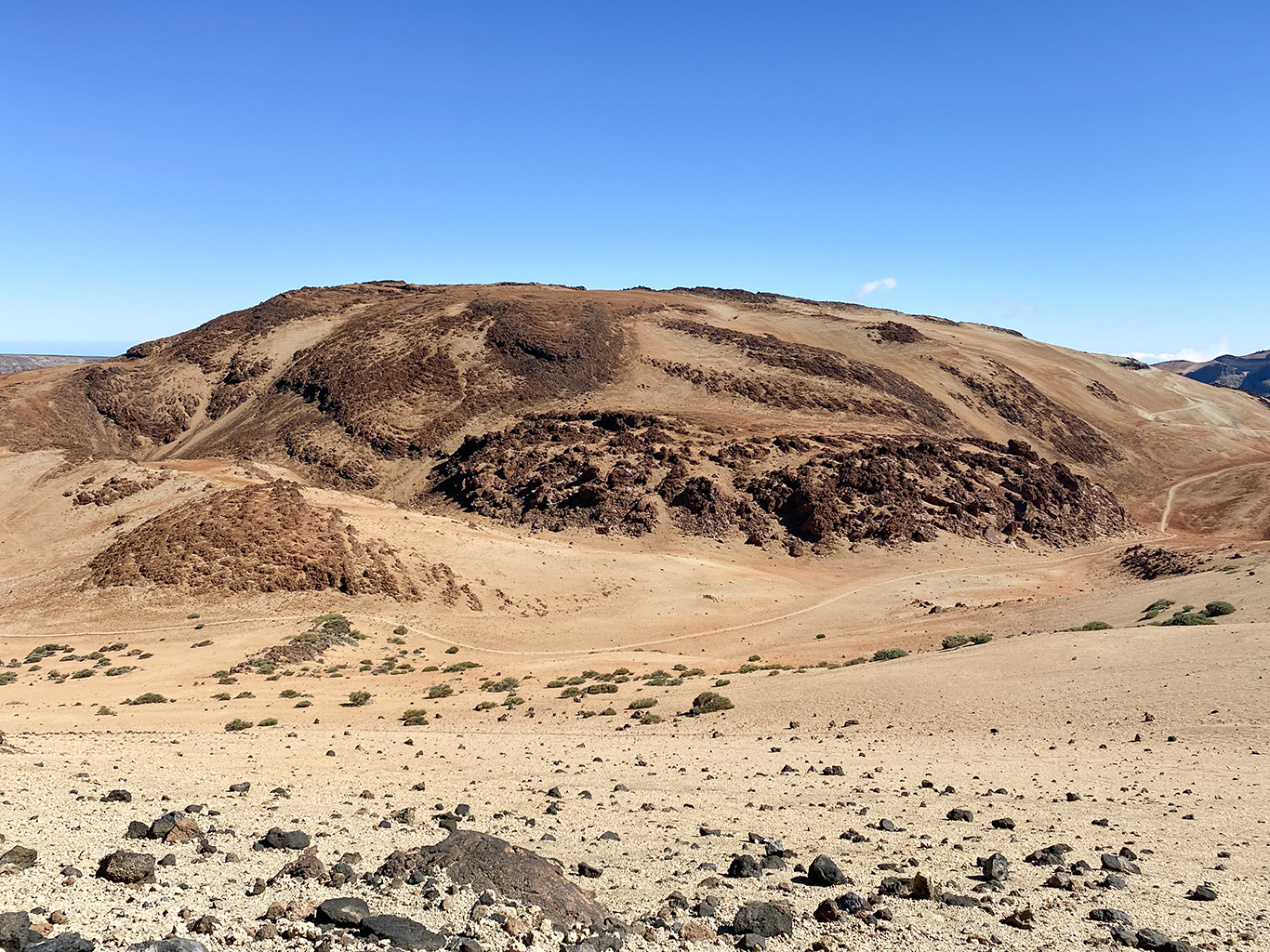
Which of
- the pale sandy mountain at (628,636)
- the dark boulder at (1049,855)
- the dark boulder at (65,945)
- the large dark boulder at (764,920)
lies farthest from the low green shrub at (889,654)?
the dark boulder at (65,945)

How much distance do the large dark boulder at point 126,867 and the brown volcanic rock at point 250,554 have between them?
87.5 ft

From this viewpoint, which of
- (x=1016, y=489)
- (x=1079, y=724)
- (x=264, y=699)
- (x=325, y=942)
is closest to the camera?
(x=325, y=942)

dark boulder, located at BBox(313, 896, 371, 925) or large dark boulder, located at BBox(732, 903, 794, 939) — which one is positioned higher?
dark boulder, located at BBox(313, 896, 371, 925)

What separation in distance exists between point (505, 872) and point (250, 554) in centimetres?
3024

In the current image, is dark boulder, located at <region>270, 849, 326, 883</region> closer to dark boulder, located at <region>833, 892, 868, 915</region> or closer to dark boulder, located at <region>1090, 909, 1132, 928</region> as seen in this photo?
dark boulder, located at <region>833, 892, 868, 915</region>

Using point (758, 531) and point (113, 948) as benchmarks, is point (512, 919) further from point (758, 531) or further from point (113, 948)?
point (758, 531)

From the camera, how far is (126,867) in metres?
7.39

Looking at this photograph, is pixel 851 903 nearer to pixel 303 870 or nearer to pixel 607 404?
pixel 303 870

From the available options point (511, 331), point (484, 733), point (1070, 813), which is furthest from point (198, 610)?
point (511, 331)

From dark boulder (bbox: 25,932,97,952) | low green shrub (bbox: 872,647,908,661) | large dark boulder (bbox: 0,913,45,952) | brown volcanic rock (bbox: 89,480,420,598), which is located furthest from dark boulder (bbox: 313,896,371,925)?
brown volcanic rock (bbox: 89,480,420,598)

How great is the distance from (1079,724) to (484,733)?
40.9ft

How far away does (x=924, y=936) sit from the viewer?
24.1 ft

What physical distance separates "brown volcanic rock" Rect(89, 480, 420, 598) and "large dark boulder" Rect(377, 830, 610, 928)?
88.1 ft

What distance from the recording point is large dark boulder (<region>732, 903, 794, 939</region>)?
722 centimetres
